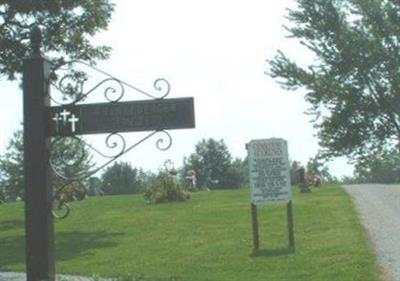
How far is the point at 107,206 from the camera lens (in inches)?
1125

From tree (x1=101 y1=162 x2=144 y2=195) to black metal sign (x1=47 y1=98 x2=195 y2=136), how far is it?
9667cm

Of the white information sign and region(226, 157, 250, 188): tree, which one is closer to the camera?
the white information sign

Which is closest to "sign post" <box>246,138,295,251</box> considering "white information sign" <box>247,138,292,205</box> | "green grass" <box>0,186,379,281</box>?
"white information sign" <box>247,138,292,205</box>

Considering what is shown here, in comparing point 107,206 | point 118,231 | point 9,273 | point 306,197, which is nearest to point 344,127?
point 306,197

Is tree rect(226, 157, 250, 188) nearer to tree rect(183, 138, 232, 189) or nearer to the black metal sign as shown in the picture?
tree rect(183, 138, 232, 189)

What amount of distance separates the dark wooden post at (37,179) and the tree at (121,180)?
317ft

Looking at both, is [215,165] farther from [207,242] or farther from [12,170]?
[207,242]

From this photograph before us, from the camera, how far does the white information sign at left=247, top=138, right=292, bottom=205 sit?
18.0 m

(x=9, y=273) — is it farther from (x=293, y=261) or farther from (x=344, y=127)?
(x=344, y=127)

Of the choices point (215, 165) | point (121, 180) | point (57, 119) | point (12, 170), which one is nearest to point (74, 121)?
point (57, 119)

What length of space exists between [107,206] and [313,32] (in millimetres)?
15712

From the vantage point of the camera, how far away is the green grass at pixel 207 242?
14.0m

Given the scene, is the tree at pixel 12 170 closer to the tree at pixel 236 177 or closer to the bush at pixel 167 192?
the tree at pixel 236 177

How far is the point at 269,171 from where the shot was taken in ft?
59.2
